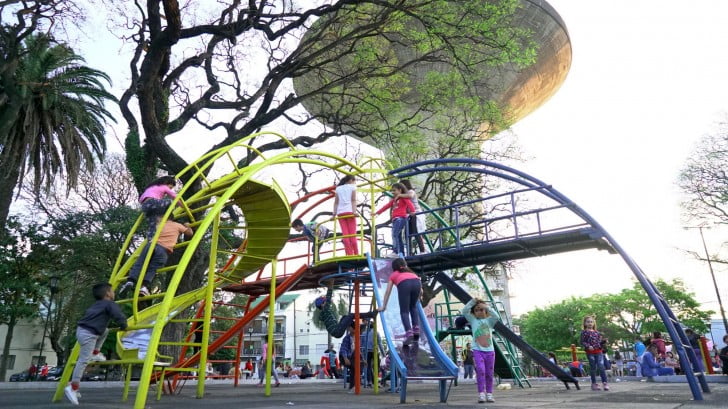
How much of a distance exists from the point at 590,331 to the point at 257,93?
1281 centimetres

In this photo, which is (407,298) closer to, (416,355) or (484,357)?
(416,355)

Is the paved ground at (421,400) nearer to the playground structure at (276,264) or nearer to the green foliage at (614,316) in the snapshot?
the playground structure at (276,264)

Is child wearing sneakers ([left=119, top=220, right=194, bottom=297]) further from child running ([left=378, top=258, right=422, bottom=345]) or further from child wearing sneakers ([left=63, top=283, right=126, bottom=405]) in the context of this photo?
child running ([left=378, top=258, right=422, bottom=345])

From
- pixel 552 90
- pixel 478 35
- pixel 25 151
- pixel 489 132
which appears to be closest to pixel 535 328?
pixel 552 90

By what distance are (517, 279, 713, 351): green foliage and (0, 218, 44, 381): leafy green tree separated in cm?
4538

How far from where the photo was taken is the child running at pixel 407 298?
742 cm

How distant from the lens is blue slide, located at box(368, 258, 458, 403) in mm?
6746

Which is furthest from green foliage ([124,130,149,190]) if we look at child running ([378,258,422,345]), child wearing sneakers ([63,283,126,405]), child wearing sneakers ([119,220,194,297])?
child running ([378,258,422,345])

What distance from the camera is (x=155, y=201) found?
770cm

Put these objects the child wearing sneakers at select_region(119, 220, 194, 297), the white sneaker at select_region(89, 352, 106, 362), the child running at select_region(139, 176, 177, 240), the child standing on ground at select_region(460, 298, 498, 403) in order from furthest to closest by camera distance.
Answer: the child running at select_region(139, 176, 177, 240)
the child wearing sneakers at select_region(119, 220, 194, 297)
the child standing on ground at select_region(460, 298, 498, 403)
the white sneaker at select_region(89, 352, 106, 362)

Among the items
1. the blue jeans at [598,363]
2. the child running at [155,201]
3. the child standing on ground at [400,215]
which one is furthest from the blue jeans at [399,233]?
the child running at [155,201]

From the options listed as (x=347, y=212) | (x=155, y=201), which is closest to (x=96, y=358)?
(x=155, y=201)

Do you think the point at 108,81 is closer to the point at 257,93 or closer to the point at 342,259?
the point at 257,93

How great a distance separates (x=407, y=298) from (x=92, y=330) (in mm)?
4388
